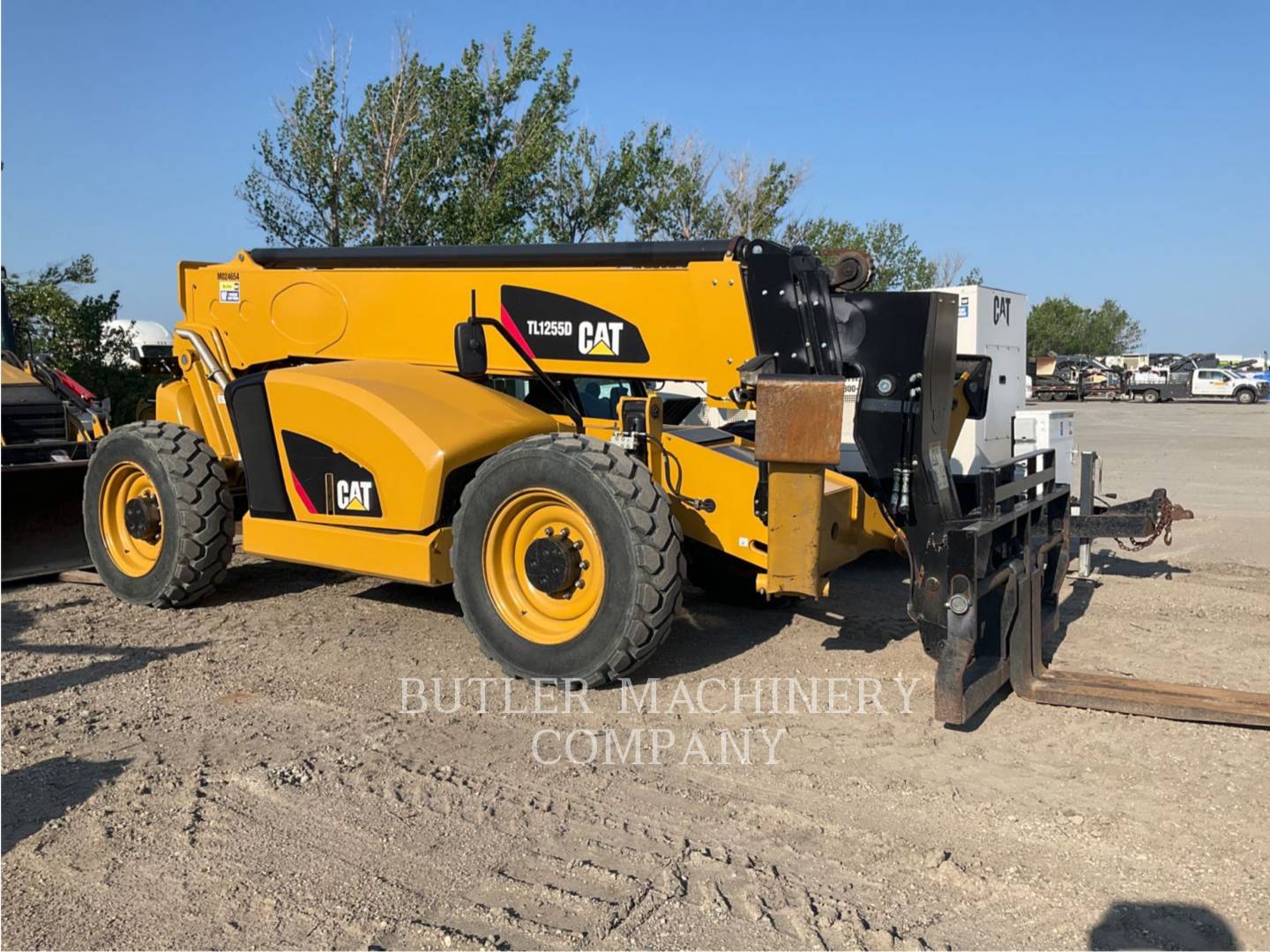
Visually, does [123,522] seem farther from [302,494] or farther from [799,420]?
[799,420]

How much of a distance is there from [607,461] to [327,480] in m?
1.92

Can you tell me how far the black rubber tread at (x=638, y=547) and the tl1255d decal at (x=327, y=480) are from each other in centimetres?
108

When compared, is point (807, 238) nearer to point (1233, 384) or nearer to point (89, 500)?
point (1233, 384)

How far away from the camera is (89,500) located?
7305 mm

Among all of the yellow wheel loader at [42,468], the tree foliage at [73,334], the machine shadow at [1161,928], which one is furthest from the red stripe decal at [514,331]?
the tree foliage at [73,334]

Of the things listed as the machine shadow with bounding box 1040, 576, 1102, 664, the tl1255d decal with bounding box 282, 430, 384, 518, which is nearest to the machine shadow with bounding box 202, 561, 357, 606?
the tl1255d decal with bounding box 282, 430, 384, 518

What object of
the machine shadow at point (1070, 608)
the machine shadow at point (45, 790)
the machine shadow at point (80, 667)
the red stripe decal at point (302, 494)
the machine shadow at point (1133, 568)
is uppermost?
the red stripe decal at point (302, 494)

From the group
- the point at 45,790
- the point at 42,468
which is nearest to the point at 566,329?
the point at 45,790

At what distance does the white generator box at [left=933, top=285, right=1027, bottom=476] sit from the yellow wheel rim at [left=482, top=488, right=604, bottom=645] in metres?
5.21

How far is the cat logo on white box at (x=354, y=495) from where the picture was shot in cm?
606

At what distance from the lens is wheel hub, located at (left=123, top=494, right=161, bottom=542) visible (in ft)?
22.9

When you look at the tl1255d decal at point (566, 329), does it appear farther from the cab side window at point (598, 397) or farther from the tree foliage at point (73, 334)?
the tree foliage at point (73, 334)

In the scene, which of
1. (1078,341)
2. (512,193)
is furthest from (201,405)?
(1078,341)

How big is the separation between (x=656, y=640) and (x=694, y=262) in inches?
79.8
